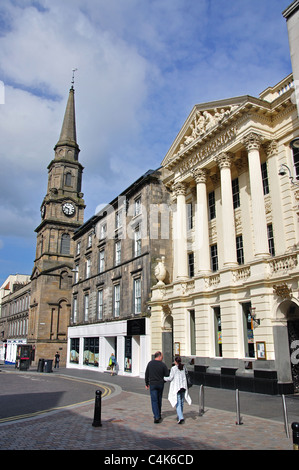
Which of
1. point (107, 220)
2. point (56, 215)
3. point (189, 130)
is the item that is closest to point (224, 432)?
point (189, 130)

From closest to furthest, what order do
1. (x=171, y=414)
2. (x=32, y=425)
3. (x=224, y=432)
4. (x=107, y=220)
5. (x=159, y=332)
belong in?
(x=224, y=432) → (x=32, y=425) → (x=171, y=414) → (x=159, y=332) → (x=107, y=220)

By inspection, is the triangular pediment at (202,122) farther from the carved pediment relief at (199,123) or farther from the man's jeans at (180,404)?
Result: the man's jeans at (180,404)

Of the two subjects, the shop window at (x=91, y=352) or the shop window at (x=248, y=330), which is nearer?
the shop window at (x=248, y=330)

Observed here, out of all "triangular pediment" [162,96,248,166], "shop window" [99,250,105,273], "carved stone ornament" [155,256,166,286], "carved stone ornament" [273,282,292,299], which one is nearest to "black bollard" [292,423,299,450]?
"carved stone ornament" [273,282,292,299]

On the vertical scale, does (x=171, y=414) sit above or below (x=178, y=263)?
below

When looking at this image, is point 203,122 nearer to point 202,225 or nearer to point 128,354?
point 202,225

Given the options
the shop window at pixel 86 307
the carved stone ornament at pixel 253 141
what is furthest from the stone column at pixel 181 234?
the shop window at pixel 86 307

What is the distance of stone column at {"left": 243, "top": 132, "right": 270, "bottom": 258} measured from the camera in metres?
18.2

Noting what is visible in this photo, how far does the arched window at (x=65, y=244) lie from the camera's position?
53.9 metres

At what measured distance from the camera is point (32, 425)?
29.9 ft

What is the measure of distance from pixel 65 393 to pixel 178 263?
35.8ft

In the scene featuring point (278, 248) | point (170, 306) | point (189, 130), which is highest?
point (189, 130)
